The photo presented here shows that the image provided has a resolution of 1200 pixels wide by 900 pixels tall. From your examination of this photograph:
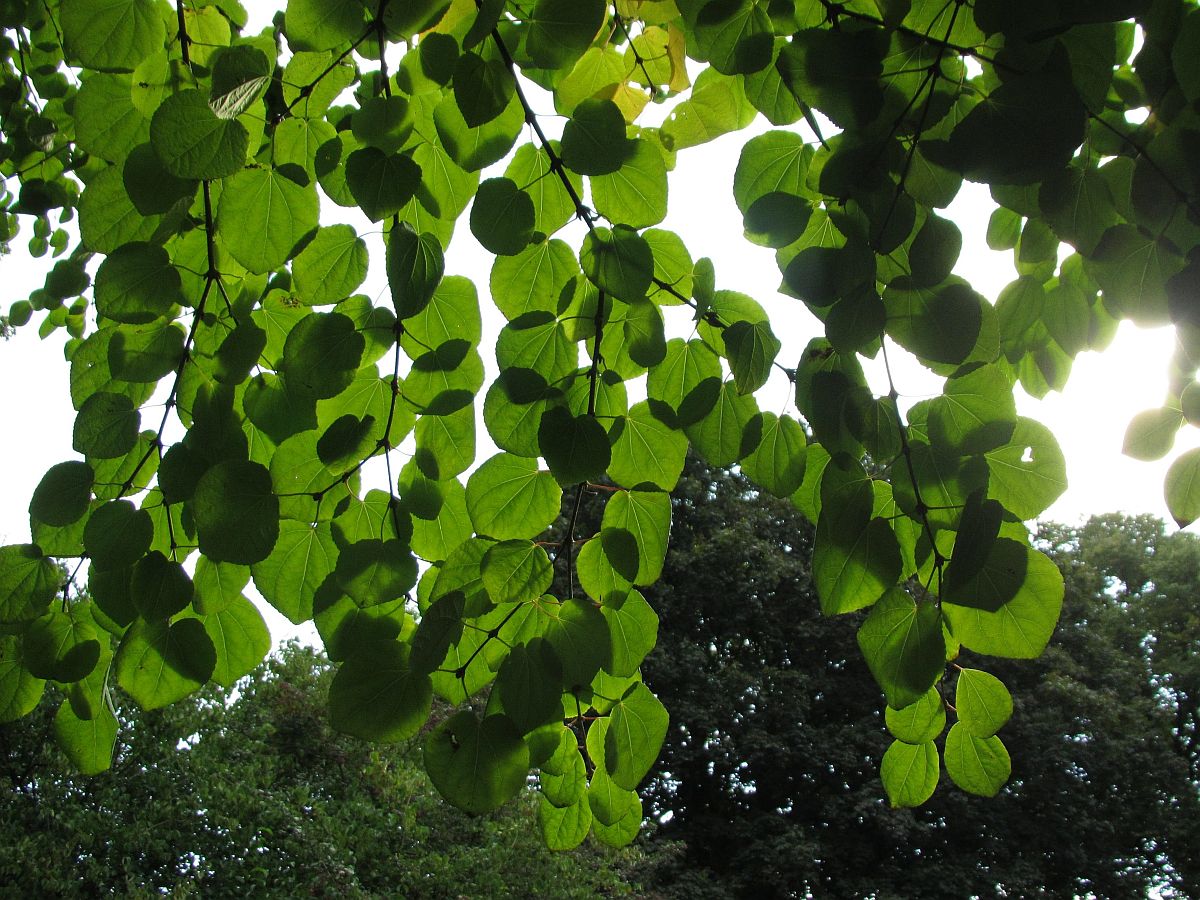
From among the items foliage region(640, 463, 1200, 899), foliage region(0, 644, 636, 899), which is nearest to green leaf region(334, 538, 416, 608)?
foliage region(0, 644, 636, 899)

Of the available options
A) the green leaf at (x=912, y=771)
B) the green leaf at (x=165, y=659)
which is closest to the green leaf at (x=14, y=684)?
the green leaf at (x=165, y=659)

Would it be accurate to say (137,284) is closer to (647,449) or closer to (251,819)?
(647,449)

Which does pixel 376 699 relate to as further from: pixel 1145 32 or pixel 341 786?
pixel 341 786

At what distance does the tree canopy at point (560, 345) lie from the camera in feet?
1.85

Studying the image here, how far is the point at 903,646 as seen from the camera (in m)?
0.63

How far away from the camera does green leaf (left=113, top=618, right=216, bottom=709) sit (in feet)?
2.39

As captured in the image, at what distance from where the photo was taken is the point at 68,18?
24.9 inches

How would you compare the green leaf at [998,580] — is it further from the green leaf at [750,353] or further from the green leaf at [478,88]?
the green leaf at [478,88]

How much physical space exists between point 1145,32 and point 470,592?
2.06 ft

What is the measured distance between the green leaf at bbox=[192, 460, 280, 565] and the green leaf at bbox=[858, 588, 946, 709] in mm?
452

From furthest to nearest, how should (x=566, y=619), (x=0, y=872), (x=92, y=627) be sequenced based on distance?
(x=0, y=872)
(x=92, y=627)
(x=566, y=619)

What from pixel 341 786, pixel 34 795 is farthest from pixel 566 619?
pixel 341 786

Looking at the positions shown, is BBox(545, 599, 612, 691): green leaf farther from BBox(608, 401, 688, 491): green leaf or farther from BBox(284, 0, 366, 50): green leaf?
BBox(284, 0, 366, 50): green leaf

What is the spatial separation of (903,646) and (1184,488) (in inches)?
12.2
